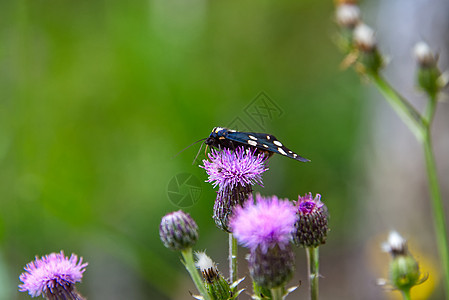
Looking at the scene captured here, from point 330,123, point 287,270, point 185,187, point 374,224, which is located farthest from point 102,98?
point 287,270

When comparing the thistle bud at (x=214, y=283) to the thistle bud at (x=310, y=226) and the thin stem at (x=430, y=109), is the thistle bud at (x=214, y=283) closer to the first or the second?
the thistle bud at (x=310, y=226)

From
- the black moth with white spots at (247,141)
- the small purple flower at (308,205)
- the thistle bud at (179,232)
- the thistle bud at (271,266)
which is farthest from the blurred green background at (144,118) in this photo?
the thistle bud at (271,266)

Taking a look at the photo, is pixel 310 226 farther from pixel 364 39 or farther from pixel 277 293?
pixel 364 39

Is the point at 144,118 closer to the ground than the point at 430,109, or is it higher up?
higher up

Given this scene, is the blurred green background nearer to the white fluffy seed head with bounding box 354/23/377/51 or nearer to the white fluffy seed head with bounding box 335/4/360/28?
the white fluffy seed head with bounding box 335/4/360/28

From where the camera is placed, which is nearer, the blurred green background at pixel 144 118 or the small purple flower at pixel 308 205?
the small purple flower at pixel 308 205

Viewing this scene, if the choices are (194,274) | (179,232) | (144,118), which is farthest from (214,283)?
(144,118)

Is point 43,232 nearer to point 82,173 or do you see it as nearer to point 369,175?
point 82,173
